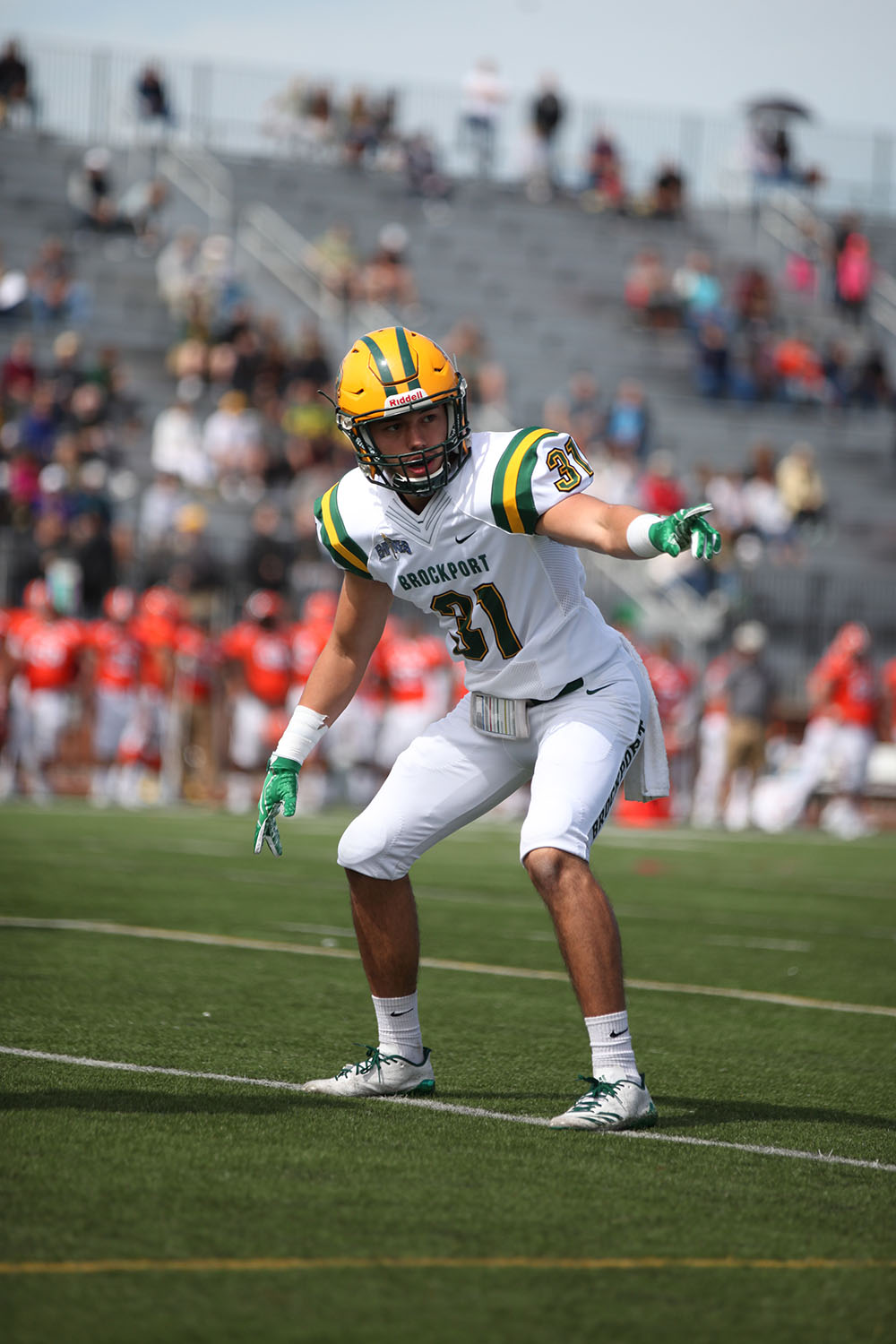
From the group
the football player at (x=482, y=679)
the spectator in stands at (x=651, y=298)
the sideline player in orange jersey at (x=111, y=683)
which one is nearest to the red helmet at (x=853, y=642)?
the sideline player in orange jersey at (x=111, y=683)

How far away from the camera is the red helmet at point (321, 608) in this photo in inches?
774

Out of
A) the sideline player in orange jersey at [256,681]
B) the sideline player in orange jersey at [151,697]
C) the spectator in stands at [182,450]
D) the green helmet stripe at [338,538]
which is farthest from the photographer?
the spectator in stands at [182,450]

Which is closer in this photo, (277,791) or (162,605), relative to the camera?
(277,791)

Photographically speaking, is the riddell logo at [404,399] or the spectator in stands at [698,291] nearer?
the riddell logo at [404,399]

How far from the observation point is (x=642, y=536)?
4402 millimetres

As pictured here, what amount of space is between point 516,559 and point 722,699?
52.6ft

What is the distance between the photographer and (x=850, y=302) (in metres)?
29.7

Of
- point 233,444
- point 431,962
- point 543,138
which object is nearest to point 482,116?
point 543,138

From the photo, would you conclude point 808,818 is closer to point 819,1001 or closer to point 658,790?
point 819,1001

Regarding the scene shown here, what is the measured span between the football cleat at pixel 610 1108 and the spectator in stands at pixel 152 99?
2552cm

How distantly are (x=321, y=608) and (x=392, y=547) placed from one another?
14829mm

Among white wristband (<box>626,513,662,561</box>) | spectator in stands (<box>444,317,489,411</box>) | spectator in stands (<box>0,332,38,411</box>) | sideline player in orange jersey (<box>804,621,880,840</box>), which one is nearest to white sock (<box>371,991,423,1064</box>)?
white wristband (<box>626,513,662,561</box>)

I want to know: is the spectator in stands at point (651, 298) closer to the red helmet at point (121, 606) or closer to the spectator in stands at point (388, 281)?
the spectator in stands at point (388, 281)

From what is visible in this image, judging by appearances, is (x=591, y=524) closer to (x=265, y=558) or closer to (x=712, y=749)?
(x=265, y=558)
